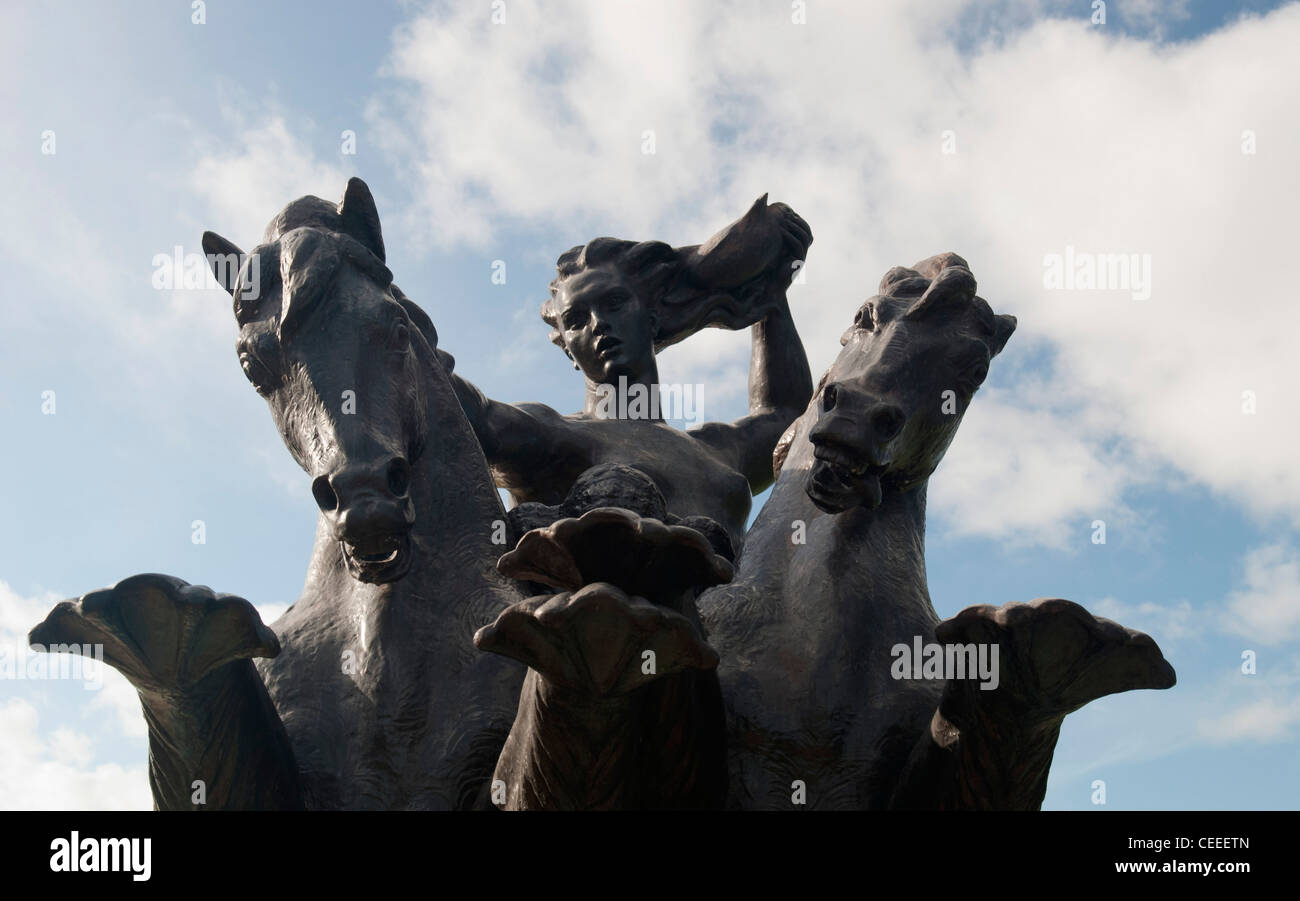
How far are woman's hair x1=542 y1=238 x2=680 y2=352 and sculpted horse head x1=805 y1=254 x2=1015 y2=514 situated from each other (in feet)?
5.65

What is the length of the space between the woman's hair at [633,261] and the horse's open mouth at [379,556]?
2.61 metres

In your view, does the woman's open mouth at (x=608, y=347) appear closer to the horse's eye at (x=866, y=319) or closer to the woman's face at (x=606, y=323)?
the woman's face at (x=606, y=323)

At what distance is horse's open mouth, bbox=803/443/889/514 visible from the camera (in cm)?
434

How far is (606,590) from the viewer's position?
2.83 m

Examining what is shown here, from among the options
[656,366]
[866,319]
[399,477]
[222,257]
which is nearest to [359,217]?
[222,257]

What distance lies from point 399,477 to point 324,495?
198mm

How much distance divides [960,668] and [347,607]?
1.88 m

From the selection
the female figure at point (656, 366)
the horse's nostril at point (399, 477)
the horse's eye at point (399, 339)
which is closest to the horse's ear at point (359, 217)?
the horse's eye at point (399, 339)

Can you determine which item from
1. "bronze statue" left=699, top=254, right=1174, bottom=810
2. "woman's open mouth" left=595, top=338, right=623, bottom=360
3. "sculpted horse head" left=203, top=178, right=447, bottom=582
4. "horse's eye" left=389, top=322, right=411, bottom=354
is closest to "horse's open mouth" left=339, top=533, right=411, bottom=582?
"sculpted horse head" left=203, top=178, right=447, bottom=582

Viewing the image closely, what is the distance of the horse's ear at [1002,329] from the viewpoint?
4.87 metres

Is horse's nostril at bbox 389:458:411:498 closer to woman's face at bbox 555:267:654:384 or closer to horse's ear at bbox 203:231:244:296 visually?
horse's ear at bbox 203:231:244:296

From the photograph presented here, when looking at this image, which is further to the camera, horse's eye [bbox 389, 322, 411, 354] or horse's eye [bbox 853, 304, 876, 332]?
horse's eye [bbox 853, 304, 876, 332]

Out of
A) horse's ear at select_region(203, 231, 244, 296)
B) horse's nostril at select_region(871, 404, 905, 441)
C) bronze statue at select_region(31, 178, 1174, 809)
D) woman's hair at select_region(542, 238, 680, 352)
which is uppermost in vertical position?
woman's hair at select_region(542, 238, 680, 352)
